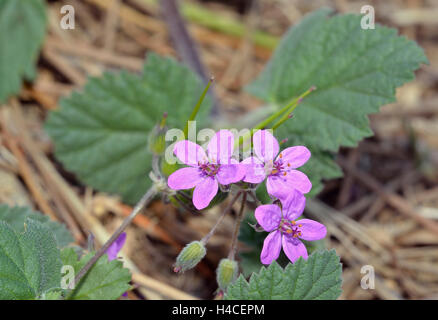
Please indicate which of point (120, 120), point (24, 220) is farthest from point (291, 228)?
point (120, 120)

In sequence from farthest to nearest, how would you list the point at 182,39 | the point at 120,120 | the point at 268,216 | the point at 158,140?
the point at 182,39 → the point at 120,120 → the point at 158,140 → the point at 268,216

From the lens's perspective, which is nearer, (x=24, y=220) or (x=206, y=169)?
(x=206, y=169)

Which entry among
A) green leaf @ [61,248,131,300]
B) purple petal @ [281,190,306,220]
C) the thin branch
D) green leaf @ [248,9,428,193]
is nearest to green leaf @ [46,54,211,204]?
the thin branch

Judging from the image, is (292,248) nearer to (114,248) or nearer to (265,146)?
(265,146)

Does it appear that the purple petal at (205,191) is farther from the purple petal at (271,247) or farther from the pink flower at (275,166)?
the purple petal at (271,247)

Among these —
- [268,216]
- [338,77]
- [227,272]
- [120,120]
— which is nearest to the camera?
→ [268,216]

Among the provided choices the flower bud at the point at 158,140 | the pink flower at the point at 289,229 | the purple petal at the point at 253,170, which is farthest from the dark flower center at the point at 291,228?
the flower bud at the point at 158,140

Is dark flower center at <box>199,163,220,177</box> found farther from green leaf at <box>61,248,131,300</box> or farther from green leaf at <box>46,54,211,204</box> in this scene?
green leaf at <box>46,54,211,204</box>
